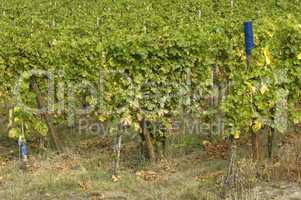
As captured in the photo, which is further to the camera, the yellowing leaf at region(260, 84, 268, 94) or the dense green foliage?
the dense green foliage

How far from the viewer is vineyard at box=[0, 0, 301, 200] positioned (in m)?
6.57

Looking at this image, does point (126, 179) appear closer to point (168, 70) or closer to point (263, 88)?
point (168, 70)

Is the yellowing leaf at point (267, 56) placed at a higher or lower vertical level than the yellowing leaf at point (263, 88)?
higher

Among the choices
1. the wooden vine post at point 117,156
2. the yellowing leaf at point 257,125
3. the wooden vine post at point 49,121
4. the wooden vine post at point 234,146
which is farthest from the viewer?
the wooden vine post at point 49,121

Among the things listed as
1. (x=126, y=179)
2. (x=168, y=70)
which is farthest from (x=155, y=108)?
(x=126, y=179)

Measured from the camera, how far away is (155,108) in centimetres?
753

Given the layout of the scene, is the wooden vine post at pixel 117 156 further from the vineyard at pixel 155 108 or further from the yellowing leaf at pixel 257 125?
the yellowing leaf at pixel 257 125

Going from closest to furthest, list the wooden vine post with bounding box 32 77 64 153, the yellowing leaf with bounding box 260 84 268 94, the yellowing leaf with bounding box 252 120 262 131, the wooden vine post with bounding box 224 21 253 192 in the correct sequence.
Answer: the wooden vine post with bounding box 224 21 253 192 < the yellowing leaf with bounding box 260 84 268 94 < the yellowing leaf with bounding box 252 120 262 131 < the wooden vine post with bounding box 32 77 64 153

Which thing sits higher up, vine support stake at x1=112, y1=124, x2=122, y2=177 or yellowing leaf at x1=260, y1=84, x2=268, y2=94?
yellowing leaf at x1=260, y1=84, x2=268, y2=94

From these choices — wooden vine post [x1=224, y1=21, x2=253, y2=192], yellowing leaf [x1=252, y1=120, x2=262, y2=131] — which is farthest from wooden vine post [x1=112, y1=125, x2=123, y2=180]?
yellowing leaf [x1=252, y1=120, x2=262, y2=131]

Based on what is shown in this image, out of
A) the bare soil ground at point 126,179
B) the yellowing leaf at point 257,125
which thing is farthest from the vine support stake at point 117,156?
the yellowing leaf at point 257,125

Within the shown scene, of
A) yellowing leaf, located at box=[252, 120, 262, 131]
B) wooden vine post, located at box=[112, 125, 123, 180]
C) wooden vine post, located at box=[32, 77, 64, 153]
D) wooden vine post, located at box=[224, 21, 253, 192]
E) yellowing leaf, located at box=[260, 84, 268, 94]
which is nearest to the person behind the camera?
wooden vine post, located at box=[224, 21, 253, 192]

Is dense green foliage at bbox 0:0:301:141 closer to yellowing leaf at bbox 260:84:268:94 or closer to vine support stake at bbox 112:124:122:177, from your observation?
yellowing leaf at bbox 260:84:268:94

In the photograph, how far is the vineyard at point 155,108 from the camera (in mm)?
6574
